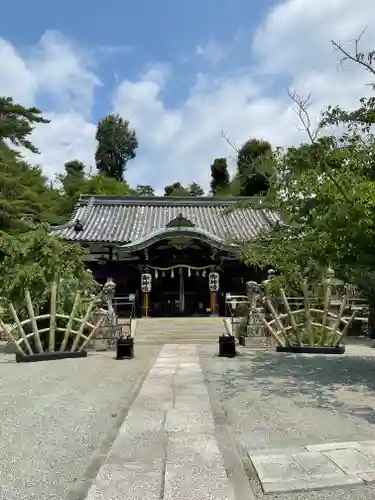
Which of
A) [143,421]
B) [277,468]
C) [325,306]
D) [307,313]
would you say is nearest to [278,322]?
[307,313]

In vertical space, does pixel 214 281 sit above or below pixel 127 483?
above

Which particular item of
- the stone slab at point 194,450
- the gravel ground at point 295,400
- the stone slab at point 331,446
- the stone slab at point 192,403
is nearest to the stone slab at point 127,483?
the stone slab at point 194,450

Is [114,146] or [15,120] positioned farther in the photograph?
[114,146]

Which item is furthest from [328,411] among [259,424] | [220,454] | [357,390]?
[220,454]

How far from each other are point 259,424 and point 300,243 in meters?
4.55

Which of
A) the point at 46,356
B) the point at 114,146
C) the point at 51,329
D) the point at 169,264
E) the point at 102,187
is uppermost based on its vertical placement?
the point at 114,146

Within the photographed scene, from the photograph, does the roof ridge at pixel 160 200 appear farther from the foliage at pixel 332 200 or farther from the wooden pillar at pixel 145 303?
the foliage at pixel 332 200

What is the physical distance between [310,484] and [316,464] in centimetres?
46

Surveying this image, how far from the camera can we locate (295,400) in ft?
22.1

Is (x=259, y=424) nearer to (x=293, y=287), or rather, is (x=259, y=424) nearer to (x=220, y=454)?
(x=220, y=454)

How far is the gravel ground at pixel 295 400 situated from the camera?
487 cm

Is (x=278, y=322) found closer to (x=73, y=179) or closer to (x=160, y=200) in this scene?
(x=160, y=200)

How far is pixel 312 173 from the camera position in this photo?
833 cm

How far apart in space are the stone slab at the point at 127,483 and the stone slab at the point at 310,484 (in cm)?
88
